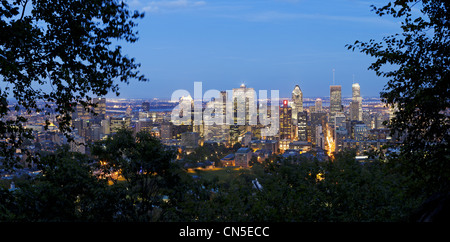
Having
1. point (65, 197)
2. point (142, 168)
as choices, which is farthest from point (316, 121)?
point (65, 197)

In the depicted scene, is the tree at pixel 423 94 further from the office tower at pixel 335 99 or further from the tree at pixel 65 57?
the office tower at pixel 335 99

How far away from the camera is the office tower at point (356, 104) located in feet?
335

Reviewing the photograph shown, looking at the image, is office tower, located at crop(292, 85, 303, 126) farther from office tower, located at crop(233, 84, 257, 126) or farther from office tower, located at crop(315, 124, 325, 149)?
office tower, located at crop(315, 124, 325, 149)

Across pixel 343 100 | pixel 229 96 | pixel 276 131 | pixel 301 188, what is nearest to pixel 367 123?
pixel 276 131

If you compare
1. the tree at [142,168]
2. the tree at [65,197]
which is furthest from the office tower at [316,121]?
the tree at [65,197]

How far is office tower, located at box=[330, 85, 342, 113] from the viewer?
4586 inches

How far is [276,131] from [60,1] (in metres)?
97.7

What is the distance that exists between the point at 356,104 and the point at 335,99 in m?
15.4

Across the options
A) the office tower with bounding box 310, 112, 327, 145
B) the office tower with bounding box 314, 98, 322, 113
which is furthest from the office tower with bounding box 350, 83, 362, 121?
the office tower with bounding box 314, 98, 322, 113

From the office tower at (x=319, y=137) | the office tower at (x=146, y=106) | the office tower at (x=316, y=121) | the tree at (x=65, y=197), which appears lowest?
the office tower at (x=319, y=137)

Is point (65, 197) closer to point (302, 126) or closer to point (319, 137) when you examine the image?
point (319, 137)

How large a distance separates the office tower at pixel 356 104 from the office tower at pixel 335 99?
6.09 m
